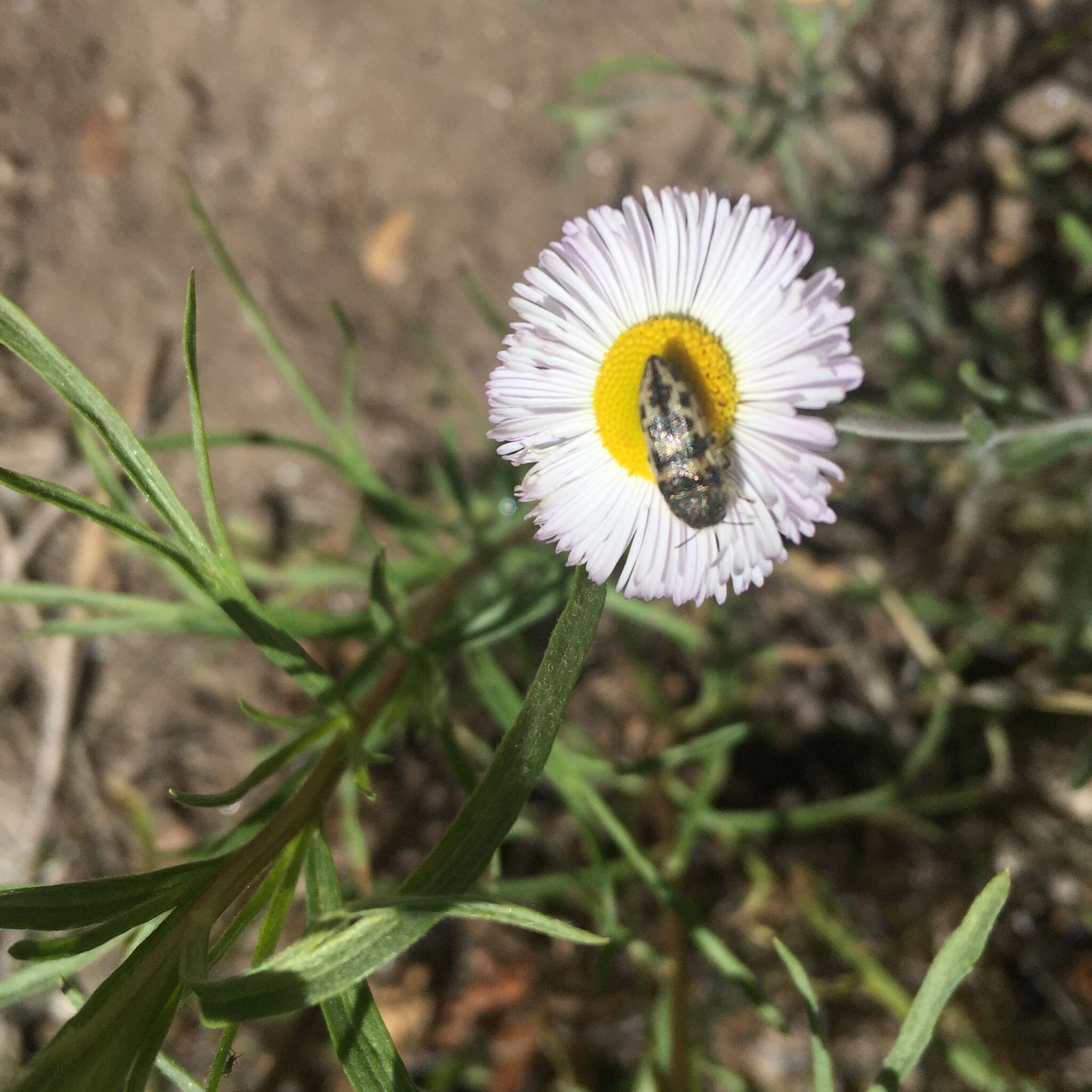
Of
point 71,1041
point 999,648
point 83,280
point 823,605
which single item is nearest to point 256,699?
point 83,280

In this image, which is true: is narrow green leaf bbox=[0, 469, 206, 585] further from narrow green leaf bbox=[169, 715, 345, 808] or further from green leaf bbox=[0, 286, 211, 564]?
narrow green leaf bbox=[169, 715, 345, 808]

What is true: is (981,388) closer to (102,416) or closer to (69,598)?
(102,416)

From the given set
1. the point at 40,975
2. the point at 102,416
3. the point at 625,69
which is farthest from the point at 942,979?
the point at 625,69

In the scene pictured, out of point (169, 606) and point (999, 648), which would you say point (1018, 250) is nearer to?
point (999, 648)

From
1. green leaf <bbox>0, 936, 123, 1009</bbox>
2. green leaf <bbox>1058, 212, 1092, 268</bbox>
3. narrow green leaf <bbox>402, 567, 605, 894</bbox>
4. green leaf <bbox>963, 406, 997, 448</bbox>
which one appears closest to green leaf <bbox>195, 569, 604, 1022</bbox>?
narrow green leaf <bbox>402, 567, 605, 894</bbox>

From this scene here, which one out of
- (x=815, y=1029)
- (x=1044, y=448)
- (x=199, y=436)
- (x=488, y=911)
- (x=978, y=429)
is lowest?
(x=815, y=1029)

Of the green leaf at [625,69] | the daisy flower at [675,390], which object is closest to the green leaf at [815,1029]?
the daisy flower at [675,390]
